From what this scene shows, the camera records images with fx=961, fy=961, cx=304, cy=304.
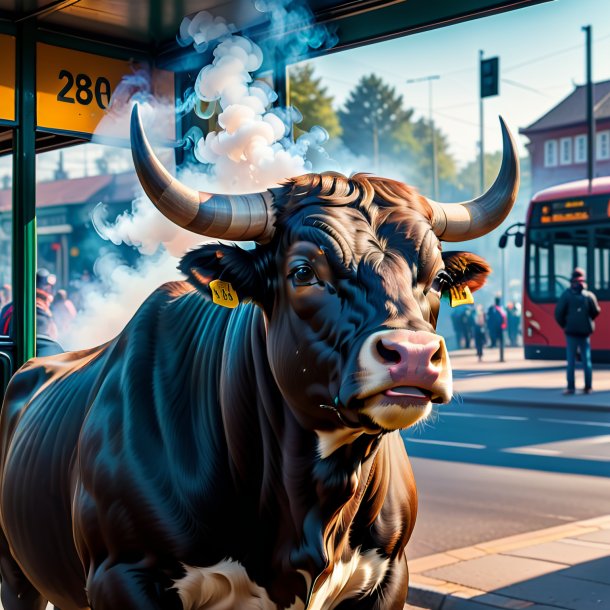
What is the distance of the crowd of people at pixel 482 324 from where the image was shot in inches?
1236

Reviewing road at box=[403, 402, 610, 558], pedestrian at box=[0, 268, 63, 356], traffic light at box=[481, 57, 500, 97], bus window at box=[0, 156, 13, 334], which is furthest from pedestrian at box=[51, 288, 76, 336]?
traffic light at box=[481, 57, 500, 97]

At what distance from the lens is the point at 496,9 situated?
14.7 feet

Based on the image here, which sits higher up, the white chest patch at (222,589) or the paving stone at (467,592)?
the white chest patch at (222,589)

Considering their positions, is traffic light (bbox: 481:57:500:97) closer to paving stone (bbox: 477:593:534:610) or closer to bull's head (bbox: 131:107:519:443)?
paving stone (bbox: 477:593:534:610)

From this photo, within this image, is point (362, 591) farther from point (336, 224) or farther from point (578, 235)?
point (578, 235)

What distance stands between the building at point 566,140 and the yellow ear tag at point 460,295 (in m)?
59.4

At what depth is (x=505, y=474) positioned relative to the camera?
951cm

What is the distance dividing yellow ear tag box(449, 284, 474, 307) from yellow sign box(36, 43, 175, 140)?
350cm

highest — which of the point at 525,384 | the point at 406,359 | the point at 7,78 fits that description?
the point at 7,78

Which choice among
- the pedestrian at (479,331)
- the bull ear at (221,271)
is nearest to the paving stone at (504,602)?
the bull ear at (221,271)

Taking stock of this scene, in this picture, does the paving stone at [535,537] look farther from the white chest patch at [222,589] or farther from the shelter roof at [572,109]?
the shelter roof at [572,109]

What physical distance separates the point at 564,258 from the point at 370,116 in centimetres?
6687

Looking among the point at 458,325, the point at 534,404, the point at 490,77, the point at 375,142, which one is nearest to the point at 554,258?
the point at 534,404

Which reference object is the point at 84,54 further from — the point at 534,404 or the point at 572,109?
the point at 572,109
